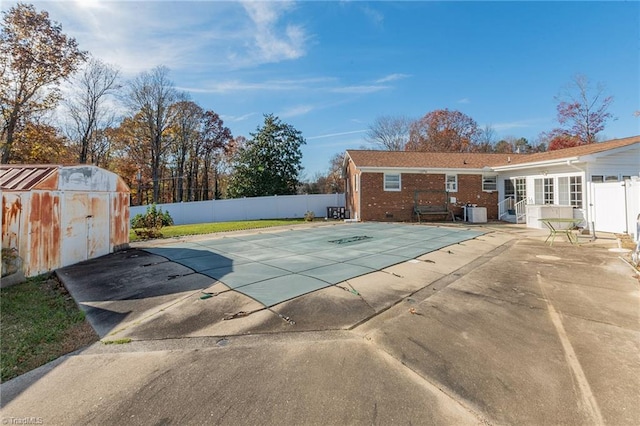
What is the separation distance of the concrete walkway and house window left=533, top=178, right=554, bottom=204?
36.5ft

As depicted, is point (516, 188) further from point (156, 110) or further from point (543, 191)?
point (156, 110)

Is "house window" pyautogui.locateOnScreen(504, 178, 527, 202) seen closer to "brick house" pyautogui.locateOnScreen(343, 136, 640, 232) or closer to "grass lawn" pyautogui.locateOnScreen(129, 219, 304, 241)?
"brick house" pyautogui.locateOnScreen(343, 136, 640, 232)

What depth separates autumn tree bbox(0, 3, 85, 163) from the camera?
17516 mm

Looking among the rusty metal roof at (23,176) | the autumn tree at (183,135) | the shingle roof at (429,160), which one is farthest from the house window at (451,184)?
the autumn tree at (183,135)

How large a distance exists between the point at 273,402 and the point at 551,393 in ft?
7.76

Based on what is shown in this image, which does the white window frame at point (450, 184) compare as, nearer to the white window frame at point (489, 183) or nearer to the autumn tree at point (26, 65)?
the white window frame at point (489, 183)

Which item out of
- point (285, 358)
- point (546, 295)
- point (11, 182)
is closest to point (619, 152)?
point (546, 295)

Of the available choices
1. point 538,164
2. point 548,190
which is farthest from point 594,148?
point 548,190

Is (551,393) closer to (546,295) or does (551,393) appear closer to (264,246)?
(546,295)

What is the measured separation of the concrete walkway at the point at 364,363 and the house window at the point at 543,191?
11.1 meters

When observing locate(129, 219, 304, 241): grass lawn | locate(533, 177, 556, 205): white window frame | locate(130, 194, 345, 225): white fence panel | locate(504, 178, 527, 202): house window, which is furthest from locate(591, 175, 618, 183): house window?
locate(130, 194, 345, 225): white fence panel

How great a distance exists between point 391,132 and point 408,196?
66.6 ft

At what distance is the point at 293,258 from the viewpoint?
24.1 ft

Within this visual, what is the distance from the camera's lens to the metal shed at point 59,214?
18.7 feet
